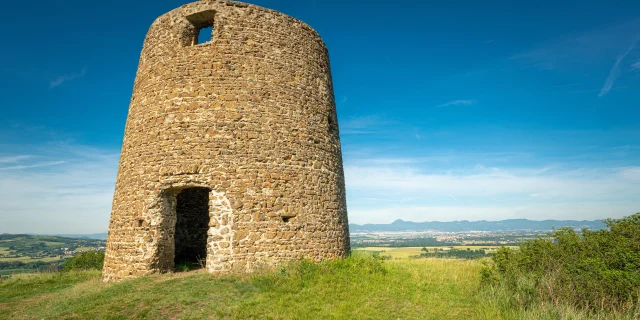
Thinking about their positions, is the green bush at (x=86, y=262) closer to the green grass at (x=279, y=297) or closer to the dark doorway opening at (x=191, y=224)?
the green grass at (x=279, y=297)

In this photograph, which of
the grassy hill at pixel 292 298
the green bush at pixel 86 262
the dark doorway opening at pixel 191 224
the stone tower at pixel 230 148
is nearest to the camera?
the grassy hill at pixel 292 298

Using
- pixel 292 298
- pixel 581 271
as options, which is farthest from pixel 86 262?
pixel 581 271

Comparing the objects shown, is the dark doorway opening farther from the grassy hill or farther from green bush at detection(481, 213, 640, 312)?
green bush at detection(481, 213, 640, 312)

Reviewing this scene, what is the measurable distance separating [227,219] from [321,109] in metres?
4.76

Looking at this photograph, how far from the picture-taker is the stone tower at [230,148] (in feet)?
32.7

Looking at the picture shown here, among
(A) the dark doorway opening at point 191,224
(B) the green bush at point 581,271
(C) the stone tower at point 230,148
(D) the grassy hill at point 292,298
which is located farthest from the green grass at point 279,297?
(A) the dark doorway opening at point 191,224

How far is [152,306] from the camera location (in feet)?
24.8

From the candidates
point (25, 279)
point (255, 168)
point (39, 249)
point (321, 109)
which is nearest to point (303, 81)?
point (321, 109)

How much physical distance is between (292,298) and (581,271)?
257 inches

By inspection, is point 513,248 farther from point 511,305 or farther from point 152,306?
point 152,306

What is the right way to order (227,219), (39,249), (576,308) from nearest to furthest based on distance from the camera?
(576,308)
(227,219)
(39,249)

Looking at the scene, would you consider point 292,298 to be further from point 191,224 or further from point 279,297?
point 191,224

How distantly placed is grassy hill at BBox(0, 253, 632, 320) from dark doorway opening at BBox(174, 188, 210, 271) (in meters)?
3.11

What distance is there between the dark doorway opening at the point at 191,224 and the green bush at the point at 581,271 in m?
9.52
